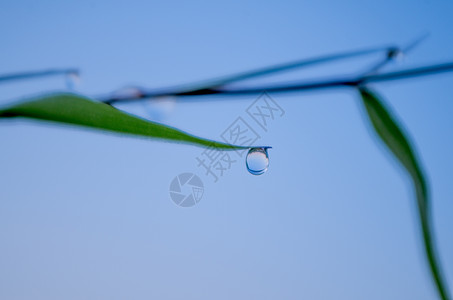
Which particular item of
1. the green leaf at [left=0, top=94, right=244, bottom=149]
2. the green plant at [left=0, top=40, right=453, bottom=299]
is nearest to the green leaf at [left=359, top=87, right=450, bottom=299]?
the green plant at [left=0, top=40, right=453, bottom=299]

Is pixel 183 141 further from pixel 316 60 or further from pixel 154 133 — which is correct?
pixel 316 60

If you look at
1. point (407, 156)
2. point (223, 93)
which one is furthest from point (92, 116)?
point (407, 156)

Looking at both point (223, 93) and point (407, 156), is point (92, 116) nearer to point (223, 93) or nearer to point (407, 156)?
point (223, 93)

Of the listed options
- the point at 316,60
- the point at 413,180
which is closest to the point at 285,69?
the point at 316,60

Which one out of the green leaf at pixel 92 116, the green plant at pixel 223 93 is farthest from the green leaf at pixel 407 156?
the green leaf at pixel 92 116

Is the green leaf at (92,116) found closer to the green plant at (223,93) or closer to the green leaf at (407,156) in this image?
the green plant at (223,93)
